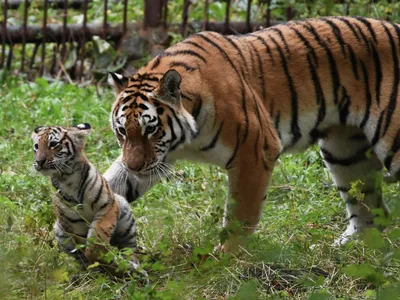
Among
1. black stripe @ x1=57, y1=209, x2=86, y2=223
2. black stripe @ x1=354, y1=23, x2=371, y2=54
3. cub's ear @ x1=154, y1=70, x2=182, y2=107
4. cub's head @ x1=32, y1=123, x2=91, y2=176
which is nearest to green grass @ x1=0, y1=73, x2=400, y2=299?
black stripe @ x1=57, y1=209, x2=86, y2=223

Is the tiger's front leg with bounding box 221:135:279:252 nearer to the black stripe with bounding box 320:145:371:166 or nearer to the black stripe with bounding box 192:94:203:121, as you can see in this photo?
the black stripe with bounding box 192:94:203:121

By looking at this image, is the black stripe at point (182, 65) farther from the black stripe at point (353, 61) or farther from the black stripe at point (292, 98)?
the black stripe at point (353, 61)

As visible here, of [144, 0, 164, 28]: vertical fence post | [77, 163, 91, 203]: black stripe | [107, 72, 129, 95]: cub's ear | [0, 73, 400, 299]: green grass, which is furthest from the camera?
[144, 0, 164, 28]: vertical fence post

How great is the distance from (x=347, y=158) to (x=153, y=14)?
11.8 ft

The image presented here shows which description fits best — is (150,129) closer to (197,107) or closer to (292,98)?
(197,107)

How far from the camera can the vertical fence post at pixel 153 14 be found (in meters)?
8.62

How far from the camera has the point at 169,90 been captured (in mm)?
4684

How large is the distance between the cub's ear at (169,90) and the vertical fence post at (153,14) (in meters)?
4.01

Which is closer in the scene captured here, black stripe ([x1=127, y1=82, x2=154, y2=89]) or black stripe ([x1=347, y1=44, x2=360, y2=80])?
black stripe ([x1=127, y1=82, x2=154, y2=89])

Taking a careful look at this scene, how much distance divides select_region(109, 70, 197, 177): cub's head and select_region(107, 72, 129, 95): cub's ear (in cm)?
17

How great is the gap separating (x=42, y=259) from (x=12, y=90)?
3.71 meters

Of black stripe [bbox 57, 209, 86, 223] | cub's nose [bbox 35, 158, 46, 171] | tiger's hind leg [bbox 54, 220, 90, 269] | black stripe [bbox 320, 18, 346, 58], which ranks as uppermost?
black stripe [bbox 320, 18, 346, 58]

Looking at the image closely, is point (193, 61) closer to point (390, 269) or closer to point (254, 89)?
point (254, 89)

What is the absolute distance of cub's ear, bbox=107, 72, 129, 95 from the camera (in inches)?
195
